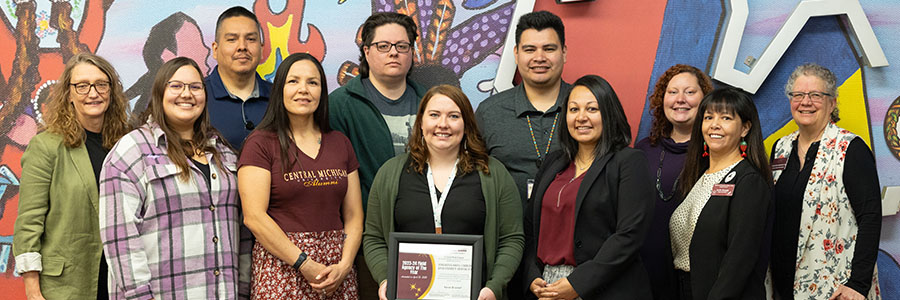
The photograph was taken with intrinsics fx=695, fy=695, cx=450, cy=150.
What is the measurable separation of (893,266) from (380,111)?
3044mm

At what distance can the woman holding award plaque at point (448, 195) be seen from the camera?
116 inches

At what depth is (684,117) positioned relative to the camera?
3520 mm

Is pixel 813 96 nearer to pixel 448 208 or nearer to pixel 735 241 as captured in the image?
pixel 735 241

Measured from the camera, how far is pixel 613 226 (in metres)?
2.84

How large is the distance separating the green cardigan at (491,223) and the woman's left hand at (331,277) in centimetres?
14

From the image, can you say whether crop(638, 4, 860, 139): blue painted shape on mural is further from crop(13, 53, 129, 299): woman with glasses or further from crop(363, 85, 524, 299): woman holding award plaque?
crop(13, 53, 129, 299): woman with glasses

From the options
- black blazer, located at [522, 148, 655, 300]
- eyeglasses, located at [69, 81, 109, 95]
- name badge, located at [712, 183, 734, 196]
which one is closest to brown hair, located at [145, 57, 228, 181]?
eyeglasses, located at [69, 81, 109, 95]

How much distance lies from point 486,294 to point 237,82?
1.88 m

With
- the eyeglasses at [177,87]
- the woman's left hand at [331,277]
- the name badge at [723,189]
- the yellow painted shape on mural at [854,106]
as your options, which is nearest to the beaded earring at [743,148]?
the name badge at [723,189]

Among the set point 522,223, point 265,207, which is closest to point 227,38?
point 265,207

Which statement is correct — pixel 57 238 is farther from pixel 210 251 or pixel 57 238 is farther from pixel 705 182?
pixel 705 182

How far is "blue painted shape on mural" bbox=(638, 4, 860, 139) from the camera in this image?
3959 millimetres

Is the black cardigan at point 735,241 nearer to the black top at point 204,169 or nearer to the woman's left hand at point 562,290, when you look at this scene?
the woman's left hand at point 562,290

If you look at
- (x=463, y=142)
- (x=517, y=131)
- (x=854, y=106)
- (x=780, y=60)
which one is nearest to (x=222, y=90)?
(x=463, y=142)
